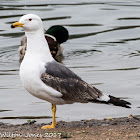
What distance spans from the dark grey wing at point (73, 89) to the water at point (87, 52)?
1.41 metres

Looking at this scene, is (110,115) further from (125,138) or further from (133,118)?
(125,138)

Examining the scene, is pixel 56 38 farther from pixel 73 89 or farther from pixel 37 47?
pixel 73 89

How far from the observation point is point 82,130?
24.2ft

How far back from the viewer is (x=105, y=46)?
618 inches

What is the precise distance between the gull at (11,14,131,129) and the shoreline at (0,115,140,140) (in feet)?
1.08

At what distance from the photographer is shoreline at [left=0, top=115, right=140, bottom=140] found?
22.2ft

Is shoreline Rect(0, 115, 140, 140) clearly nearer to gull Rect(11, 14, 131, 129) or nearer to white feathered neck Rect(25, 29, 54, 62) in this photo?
gull Rect(11, 14, 131, 129)

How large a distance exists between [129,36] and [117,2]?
5.76 metres

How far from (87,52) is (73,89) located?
7292 millimetres

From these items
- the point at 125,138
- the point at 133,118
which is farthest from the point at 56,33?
the point at 125,138

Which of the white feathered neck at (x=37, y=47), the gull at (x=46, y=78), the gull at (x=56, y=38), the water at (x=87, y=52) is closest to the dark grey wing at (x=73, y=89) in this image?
the gull at (x=46, y=78)

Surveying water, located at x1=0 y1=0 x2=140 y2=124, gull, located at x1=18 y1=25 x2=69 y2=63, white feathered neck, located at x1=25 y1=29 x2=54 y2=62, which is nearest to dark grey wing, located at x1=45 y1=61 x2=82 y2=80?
white feathered neck, located at x1=25 y1=29 x2=54 y2=62

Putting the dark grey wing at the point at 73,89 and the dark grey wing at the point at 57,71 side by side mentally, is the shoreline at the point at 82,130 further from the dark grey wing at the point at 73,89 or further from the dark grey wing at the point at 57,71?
the dark grey wing at the point at 57,71

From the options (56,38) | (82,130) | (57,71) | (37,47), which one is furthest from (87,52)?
(82,130)
